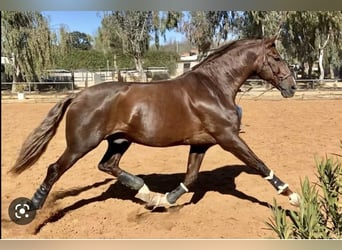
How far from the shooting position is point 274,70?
288 cm

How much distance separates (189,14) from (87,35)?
0.72 m

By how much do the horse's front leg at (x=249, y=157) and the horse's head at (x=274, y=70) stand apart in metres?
0.48

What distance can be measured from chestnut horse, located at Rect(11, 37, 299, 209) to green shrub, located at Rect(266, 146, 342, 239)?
230 millimetres

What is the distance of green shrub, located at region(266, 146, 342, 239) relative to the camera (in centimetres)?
237

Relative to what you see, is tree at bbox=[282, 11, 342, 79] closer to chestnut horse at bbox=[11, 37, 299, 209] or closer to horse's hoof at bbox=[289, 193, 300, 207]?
chestnut horse at bbox=[11, 37, 299, 209]

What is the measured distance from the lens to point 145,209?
3.08m

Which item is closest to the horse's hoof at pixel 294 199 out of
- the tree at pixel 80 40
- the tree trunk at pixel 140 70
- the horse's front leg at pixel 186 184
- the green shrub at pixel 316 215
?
the green shrub at pixel 316 215

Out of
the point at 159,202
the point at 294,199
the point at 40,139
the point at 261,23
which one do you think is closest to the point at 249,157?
the point at 294,199

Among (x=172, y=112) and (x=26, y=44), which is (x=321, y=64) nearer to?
(x=172, y=112)

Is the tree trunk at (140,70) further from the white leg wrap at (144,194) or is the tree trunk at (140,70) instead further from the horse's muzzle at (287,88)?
the horse's muzzle at (287,88)

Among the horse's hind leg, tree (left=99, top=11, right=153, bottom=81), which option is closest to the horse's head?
tree (left=99, top=11, right=153, bottom=81)

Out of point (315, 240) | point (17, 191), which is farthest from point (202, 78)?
point (17, 191)

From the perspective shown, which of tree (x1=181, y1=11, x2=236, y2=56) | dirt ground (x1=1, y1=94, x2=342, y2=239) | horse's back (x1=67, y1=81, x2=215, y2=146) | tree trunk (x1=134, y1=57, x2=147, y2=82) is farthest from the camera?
tree trunk (x1=134, y1=57, x2=147, y2=82)

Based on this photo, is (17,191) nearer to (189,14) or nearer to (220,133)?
(220,133)
